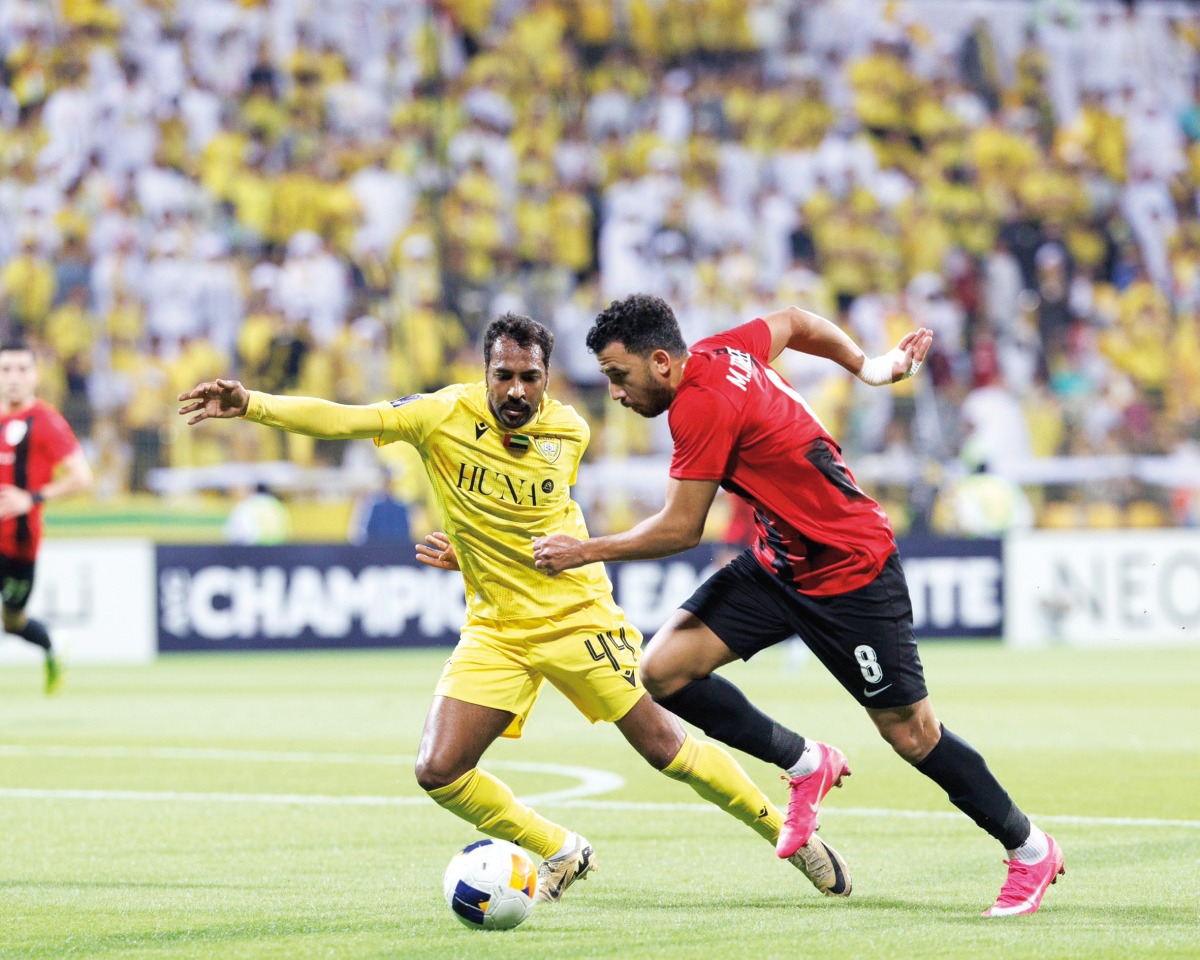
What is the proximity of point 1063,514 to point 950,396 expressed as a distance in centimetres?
179

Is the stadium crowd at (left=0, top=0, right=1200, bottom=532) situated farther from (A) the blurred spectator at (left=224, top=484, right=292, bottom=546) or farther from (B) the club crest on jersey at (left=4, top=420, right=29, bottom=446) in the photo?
(B) the club crest on jersey at (left=4, top=420, right=29, bottom=446)

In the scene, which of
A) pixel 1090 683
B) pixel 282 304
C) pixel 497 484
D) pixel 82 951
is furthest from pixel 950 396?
pixel 82 951

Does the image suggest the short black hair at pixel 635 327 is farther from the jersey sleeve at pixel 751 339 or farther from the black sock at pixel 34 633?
the black sock at pixel 34 633

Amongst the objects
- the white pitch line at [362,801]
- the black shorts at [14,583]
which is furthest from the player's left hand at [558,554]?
the black shorts at [14,583]

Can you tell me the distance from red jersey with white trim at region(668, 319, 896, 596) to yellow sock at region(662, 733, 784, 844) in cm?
70

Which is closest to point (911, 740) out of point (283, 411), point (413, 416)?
point (413, 416)

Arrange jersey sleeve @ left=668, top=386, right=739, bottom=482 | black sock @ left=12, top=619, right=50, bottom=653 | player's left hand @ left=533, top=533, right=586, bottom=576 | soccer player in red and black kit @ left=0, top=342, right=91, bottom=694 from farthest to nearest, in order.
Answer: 1. black sock @ left=12, top=619, right=50, bottom=653
2. soccer player in red and black kit @ left=0, top=342, right=91, bottom=694
3. jersey sleeve @ left=668, top=386, right=739, bottom=482
4. player's left hand @ left=533, top=533, right=586, bottom=576

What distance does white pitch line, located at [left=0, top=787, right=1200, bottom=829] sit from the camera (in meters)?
8.13

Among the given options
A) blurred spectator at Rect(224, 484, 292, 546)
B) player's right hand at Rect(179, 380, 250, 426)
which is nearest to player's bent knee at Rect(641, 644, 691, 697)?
player's right hand at Rect(179, 380, 250, 426)

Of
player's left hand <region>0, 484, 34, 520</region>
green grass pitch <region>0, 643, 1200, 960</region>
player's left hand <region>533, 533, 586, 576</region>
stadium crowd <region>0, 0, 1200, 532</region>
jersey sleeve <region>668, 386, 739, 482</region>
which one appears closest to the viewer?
green grass pitch <region>0, 643, 1200, 960</region>

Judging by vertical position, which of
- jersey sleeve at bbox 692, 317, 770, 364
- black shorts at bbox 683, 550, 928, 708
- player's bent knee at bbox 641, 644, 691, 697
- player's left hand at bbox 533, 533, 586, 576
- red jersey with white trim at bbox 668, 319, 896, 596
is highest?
jersey sleeve at bbox 692, 317, 770, 364

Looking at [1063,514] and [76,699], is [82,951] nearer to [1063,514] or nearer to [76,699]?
[76,699]

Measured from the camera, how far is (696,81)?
24844 millimetres

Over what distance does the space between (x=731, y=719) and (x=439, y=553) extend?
1.19m
